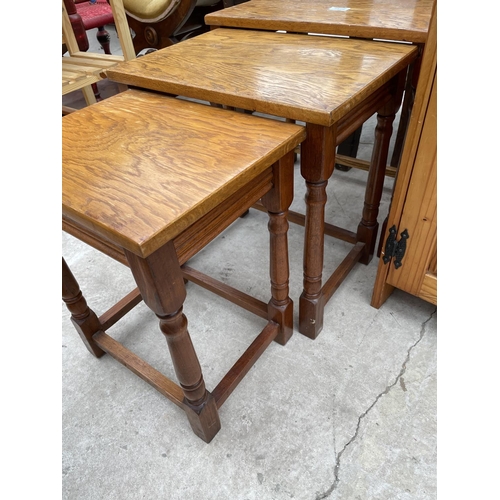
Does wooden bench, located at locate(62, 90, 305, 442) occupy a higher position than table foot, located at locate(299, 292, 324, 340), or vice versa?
wooden bench, located at locate(62, 90, 305, 442)

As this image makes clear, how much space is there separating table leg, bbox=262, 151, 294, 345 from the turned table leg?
57 cm

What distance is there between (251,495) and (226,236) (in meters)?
1.07

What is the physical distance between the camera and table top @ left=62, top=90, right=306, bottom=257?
595 mm

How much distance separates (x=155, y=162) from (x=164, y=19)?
2251 mm

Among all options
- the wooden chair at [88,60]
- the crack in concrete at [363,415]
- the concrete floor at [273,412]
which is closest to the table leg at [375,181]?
the concrete floor at [273,412]

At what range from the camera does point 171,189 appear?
64 centimetres

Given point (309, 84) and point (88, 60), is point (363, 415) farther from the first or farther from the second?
point (88, 60)

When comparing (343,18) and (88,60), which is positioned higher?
(343,18)

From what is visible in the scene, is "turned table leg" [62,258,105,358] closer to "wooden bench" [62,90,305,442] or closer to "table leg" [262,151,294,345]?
"wooden bench" [62,90,305,442]

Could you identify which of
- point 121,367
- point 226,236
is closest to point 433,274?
point 226,236

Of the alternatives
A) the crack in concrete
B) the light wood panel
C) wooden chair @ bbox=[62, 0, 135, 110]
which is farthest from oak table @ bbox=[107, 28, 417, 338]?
wooden chair @ bbox=[62, 0, 135, 110]

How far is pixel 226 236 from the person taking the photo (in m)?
1.76

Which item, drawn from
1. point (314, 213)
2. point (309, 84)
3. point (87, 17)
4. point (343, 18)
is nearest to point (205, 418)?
point (314, 213)

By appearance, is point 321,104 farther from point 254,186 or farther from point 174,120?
point 174,120
